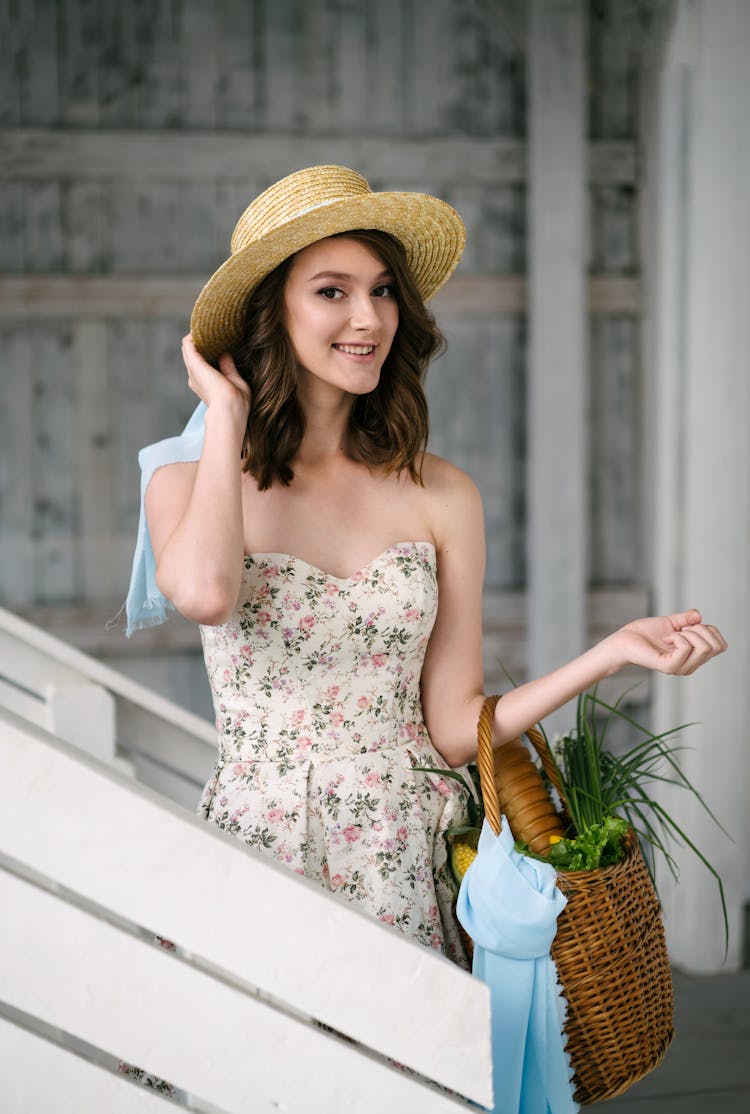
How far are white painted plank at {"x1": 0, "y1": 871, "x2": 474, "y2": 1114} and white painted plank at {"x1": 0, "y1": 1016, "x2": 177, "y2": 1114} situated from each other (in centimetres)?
4

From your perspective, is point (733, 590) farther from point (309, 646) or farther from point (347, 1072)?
point (347, 1072)

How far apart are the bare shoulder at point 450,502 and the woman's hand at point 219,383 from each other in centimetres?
28

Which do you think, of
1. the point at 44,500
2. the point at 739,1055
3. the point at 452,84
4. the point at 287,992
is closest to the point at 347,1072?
the point at 287,992

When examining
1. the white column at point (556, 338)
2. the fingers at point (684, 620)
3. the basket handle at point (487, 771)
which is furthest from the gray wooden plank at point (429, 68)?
the basket handle at point (487, 771)

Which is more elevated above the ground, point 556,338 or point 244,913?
point 556,338

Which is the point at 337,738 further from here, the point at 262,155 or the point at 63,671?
the point at 262,155

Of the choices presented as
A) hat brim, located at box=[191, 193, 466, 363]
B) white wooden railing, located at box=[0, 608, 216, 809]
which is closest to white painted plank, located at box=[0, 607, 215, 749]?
white wooden railing, located at box=[0, 608, 216, 809]

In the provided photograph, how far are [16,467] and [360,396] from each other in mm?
2103

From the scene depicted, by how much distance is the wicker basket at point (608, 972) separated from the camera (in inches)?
48.0

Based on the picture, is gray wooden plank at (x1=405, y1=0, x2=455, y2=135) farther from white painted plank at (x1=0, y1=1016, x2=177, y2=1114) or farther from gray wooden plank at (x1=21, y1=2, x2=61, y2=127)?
white painted plank at (x1=0, y1=1016, x2=177, y2=1114)

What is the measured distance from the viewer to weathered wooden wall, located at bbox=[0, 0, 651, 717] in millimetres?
3461

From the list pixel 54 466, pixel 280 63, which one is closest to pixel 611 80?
pixel 280 63

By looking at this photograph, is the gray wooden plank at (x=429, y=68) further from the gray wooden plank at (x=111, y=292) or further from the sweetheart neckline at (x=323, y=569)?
the sweetheart neckline at (x=323, y=569)

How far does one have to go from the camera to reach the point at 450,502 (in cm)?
165
